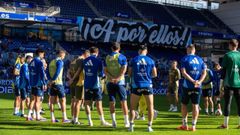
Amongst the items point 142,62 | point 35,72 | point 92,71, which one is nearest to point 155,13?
point 35,72

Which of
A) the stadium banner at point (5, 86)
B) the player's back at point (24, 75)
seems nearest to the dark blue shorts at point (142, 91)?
the player's back at point (24, 75)

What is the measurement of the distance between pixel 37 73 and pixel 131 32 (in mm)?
26463

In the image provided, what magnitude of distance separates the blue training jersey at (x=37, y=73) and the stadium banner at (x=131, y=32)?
23.2 metres

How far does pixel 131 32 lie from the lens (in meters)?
38.4

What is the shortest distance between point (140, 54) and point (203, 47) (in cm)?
4016

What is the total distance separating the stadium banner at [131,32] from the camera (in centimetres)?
3606

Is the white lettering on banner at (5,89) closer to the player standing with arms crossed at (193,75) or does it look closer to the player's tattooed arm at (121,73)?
the player's tattooed arm at (121,73)

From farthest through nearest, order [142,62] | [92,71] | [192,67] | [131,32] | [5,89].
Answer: [131,32] < [5,89] < [92,71] < [192,67] < [142,62]

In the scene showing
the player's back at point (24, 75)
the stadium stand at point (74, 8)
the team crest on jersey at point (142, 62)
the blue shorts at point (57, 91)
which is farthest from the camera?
the stadium stand at point (74, 8)

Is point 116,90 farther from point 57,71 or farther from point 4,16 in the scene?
point 4,16

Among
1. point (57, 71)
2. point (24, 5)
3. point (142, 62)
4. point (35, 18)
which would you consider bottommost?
point (57, 71)

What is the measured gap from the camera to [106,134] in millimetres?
9516

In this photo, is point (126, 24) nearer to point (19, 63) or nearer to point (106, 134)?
point (19, 63)

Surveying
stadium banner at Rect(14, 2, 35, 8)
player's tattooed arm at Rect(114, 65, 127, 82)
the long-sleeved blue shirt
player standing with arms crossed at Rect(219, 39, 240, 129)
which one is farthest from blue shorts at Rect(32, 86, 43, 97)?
stadium banner at Rect(14, 2, 35, 8)
